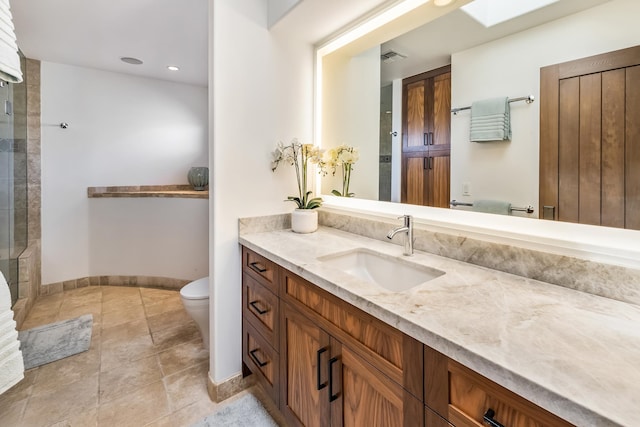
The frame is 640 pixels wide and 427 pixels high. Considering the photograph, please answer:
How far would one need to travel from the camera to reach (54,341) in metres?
2.14

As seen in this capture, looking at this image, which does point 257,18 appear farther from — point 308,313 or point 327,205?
point 308,313

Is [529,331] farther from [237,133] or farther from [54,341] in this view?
[54,341]

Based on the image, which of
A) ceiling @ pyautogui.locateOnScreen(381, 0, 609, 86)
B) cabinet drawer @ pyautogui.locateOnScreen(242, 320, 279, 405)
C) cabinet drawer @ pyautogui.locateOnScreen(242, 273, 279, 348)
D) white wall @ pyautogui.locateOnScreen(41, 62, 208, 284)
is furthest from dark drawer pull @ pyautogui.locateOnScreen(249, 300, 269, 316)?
white wall @ pyautogui.locateOnScreen(41, 62, 208, 284)

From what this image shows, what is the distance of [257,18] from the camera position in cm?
162

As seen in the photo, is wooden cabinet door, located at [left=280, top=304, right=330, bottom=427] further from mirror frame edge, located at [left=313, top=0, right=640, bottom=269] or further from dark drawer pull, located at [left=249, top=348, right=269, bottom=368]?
mirror frame edge, located at [left=313, top=0, right=640, bottom=269]

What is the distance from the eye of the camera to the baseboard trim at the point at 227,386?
1603 millimetres

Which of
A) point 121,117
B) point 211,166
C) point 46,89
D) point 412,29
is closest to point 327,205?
point 211,166

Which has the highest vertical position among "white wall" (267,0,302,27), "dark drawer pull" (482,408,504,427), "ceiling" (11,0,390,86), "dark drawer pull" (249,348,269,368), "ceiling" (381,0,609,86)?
"ceiling" (11,0,390,86)

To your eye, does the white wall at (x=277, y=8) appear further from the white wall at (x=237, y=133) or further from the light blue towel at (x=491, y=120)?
the light blue towel at (x=491, y=120)

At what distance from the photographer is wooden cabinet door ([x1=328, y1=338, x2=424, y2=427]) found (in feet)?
2.54

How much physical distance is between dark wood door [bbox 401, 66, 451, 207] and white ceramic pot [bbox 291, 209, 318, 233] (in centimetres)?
52

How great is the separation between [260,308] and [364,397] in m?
0.73

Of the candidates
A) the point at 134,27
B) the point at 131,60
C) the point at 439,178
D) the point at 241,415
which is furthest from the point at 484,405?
the point at 131,60

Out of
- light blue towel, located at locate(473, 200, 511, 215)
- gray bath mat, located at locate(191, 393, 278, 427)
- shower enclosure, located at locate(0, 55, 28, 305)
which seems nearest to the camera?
light blue towel, located at locate(473, 200, 511, 215)
